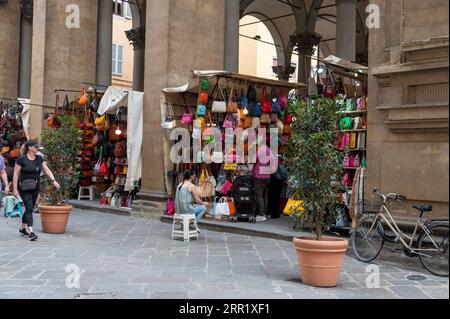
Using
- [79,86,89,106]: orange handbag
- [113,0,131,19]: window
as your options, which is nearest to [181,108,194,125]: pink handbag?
[79,86,89,106]: orange handbag

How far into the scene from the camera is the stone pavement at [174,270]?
591cm

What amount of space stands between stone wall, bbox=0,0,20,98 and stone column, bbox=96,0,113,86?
200 inches

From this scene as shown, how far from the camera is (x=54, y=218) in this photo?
1016 centimetres

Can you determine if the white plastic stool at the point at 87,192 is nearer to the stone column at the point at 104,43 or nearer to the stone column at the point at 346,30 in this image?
the stone column at the point at 104,43

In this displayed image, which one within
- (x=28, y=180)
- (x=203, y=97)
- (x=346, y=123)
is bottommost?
(x=28, y=180)

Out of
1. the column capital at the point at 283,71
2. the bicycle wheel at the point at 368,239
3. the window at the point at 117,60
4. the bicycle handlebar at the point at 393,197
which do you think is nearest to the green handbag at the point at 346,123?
the bicycle handlebar at the point at 393,197

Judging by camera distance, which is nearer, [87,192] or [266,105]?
[266,105]

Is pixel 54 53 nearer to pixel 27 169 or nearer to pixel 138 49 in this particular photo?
pixel 27 169

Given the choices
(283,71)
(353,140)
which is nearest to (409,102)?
(353,140)

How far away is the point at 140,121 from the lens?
1321 centimetres

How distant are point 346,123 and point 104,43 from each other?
423 inches

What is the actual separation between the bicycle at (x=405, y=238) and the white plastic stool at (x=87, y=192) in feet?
32.2

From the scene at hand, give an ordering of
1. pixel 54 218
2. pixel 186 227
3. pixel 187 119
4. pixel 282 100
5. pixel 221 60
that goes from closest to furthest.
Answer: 1. pixel 186 227
2. pixel 54 218
3. pixel 187 119
4. pixel 282 100
5. pixel 221 60

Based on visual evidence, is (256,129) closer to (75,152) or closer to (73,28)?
(75,152)
